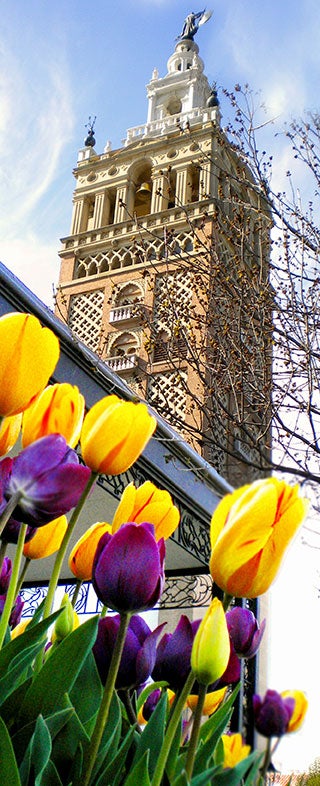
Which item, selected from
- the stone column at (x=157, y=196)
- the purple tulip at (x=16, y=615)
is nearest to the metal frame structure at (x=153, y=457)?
the purple tulip at (x=16, y=615)

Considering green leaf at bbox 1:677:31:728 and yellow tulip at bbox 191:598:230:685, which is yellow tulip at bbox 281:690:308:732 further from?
green leaf at bbox 1:677:31:728

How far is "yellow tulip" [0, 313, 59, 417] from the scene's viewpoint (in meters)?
0.57

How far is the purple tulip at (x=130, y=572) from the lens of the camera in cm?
53

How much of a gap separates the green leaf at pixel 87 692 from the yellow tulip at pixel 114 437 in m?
0.16

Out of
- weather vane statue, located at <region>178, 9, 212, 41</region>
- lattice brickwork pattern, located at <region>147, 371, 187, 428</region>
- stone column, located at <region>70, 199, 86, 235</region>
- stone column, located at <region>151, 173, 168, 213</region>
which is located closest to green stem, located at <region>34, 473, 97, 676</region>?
lattice brickwork pattern, located at <region>147, 371, 187, 428</region>

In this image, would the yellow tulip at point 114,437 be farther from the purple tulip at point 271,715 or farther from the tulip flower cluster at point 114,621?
the purple tulip at point 271,715

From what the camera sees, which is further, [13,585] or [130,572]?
[13,585]

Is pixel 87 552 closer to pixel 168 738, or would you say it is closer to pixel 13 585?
pixel 13 585

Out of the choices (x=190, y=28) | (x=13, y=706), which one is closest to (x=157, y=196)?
(x=190, y=28)

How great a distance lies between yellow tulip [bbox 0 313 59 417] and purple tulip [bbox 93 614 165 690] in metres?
0.18

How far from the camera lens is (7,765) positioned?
18.5 inches

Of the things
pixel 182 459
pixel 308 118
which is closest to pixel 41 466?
pixel 182 459

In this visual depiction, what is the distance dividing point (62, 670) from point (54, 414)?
0.63 ft

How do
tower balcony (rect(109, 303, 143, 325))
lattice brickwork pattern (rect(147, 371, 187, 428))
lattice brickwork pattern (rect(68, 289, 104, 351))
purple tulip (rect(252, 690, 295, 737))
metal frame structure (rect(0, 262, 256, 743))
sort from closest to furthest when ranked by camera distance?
purple tulip (rect(252, 690, 295, 737)) < metal frame structure (rect(0, 262, 256, 743)) < lattice brickwork pattern (rect(147, 371, 187, 428)) < tower balcony (rect(109, 303, 143, 325)) < lattice brickwork pattern (rect(68, 289, 104, 351))
